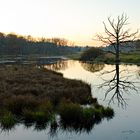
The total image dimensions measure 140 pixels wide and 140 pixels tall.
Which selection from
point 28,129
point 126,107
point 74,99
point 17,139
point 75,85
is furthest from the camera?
point 75,85

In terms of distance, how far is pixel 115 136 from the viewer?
44.2 feet

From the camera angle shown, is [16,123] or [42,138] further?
[16,123]

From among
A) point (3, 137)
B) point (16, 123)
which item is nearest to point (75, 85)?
point (16, 123)

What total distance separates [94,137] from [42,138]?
6.73 feet

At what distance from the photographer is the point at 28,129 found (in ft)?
47.8

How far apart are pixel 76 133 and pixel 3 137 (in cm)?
295

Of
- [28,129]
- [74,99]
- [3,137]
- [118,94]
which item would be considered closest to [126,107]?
[74,99]

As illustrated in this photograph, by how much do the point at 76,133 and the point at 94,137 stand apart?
2.94 feet

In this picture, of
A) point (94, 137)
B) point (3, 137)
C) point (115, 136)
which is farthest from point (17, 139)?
point (115, 136)

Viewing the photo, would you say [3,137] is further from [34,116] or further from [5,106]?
[5,106]

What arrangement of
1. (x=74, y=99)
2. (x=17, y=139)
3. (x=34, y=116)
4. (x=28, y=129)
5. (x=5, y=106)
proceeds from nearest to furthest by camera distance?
(x=17, y=139)
(x=28, y=129)
(x=34, y=116)
(x=5, y=106)
(x=74, y=99)

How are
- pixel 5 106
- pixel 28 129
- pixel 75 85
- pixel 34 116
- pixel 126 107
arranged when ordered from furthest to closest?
pixel 75 85
pixel 126 107
pixel 5 106
pixel 34 116
pixel 28 129

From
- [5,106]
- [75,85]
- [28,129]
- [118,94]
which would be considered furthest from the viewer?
[75,85]

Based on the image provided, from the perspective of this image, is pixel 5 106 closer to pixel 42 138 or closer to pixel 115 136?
pixel 42 138
